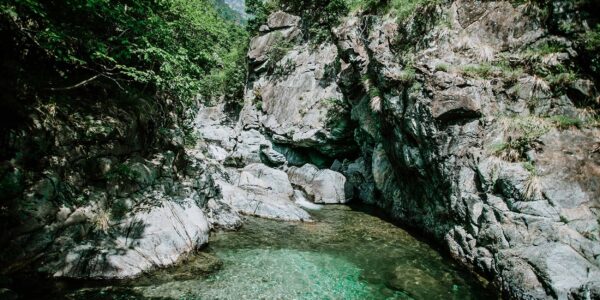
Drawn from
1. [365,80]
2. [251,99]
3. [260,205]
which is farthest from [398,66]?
[251,99]

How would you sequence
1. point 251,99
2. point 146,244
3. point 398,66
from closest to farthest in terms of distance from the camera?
point 146,244 → point 398,66 → point 251,99

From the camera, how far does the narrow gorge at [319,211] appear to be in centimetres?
789

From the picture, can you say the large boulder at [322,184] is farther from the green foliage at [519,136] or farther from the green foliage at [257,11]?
the green foliage at [257,11]

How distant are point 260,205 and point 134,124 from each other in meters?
8.13

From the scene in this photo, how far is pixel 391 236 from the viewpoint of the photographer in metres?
14.8

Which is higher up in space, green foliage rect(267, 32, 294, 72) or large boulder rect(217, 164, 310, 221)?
green foliage rect(267, 32, 294, 72)

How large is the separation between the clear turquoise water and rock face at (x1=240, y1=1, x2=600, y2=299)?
4.58 feet

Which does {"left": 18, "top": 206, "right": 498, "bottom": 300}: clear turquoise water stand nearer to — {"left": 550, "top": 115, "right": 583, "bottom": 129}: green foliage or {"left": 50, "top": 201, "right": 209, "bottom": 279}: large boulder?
{"left": 50, "top": 201, "right": 209, "bottom": 279}: large boulder

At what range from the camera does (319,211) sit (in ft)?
65.4

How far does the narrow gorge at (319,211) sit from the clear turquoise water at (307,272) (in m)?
0.08

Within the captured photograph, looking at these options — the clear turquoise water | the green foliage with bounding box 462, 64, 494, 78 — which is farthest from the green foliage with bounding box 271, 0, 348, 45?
the clear turquoise water

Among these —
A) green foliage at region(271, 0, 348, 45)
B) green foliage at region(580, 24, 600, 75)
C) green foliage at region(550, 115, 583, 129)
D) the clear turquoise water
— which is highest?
green foliage at region(271, 0, 348, 45)

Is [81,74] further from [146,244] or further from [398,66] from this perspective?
[398,66]

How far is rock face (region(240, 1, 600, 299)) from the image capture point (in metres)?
9.01
